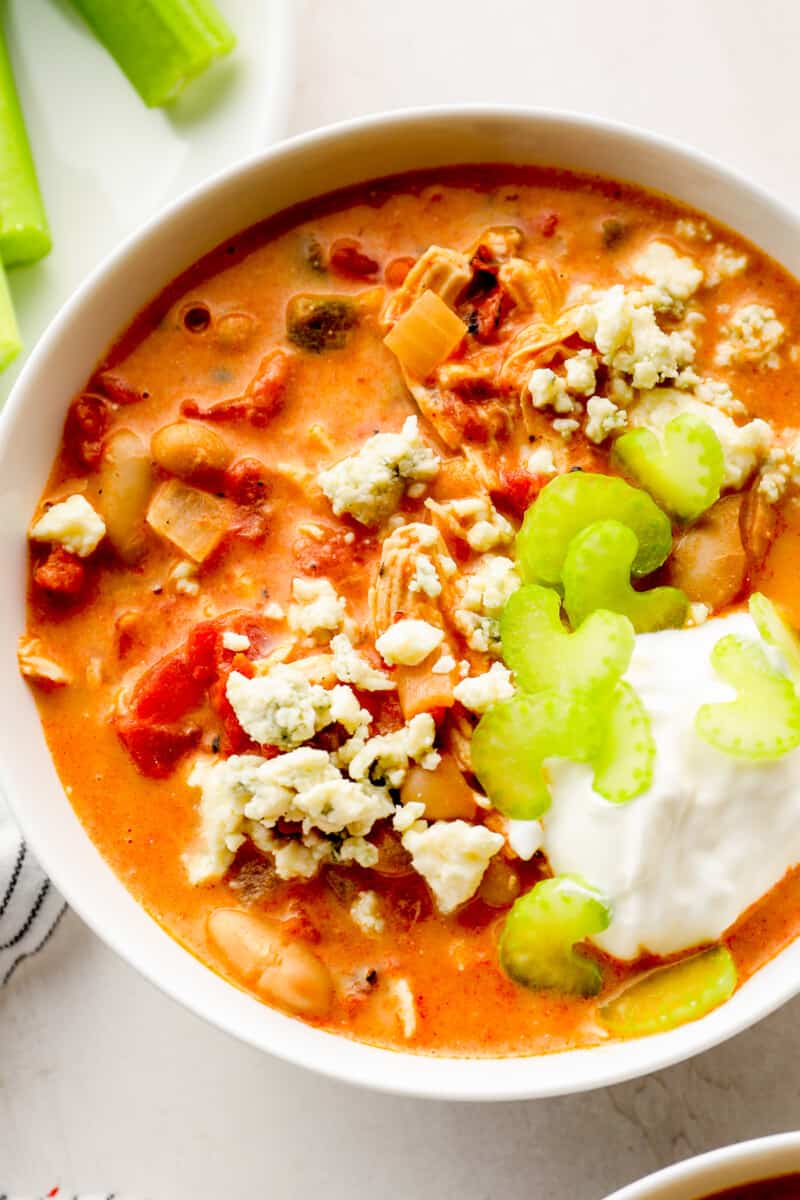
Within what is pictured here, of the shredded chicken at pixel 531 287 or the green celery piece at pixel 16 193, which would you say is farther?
the green celery piece at pixel 16 193

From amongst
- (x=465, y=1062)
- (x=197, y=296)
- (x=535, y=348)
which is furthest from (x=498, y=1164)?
(x=197, y=296)

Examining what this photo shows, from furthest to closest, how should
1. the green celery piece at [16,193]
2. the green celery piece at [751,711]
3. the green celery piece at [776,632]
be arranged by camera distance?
1. the green celery piece at [16,193]
2. the green celery piece at [776,632]
3. the green celery piece at [751,711]

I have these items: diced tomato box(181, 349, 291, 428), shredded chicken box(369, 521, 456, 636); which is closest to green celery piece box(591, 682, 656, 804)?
shredded chicken box(369, 521, 456, 636)

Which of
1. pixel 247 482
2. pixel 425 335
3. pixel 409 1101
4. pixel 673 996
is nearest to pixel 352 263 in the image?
pixel 425 335

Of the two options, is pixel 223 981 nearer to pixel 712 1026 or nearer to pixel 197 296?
pixel 712 1026

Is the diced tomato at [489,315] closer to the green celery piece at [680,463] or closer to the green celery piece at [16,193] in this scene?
the green celery piece at [680,463]

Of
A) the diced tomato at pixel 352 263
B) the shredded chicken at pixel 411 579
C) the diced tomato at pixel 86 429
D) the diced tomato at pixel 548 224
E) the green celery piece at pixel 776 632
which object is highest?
the diced tomato at pixel 86 429

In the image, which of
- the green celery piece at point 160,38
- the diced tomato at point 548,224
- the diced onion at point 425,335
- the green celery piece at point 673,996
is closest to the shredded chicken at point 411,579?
the diced onion at point 425,335
